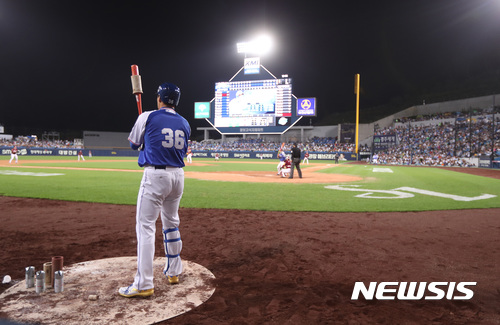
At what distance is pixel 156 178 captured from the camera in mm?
3225

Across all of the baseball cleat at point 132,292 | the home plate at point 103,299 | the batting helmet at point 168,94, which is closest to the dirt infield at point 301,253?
the home plate at point 103,299

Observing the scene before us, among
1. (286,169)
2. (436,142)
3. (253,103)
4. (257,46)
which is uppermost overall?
(257,46)

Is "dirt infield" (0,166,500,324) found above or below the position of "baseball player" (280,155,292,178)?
below

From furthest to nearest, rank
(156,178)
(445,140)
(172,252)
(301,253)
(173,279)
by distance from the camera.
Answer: (445,140) → (301,253) → (172,252) → (173,279) → (156,178)

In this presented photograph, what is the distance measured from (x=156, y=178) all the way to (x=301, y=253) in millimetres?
2450

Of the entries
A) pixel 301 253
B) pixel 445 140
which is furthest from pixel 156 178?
pixel 445 140

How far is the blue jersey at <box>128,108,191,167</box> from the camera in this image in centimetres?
326

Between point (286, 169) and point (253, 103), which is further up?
point (253, 103)

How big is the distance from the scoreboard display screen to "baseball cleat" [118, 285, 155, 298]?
50747 millimetres

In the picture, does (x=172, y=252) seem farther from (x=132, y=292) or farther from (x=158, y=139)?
(x=158, y=139)

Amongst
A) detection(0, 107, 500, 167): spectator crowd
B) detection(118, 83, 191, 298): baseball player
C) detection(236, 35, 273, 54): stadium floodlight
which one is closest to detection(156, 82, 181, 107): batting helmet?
detection(118, 83, 191, 298): baseball player

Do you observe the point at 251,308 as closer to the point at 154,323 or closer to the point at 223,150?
the point at 154,323

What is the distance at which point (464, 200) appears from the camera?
941 centimetres

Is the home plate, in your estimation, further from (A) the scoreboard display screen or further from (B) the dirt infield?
(A) the scoreboard display screen
